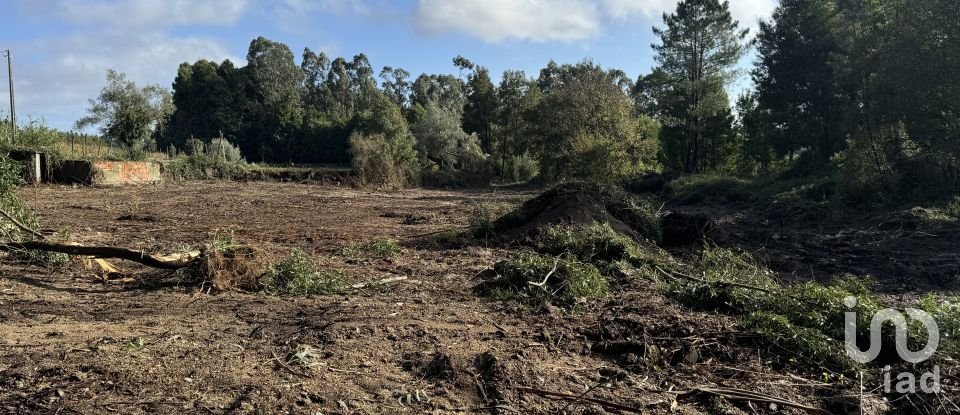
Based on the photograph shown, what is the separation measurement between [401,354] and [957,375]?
13.3ft

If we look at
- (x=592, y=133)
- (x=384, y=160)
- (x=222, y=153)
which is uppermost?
(x=592, y=133)

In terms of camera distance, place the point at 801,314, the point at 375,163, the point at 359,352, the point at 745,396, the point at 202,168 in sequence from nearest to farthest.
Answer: the point at 745,396 < the point at 359,352 < the point at 801,314 < the point at 202,168 < the point at 375,163

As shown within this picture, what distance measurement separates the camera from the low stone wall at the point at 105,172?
23.6 m

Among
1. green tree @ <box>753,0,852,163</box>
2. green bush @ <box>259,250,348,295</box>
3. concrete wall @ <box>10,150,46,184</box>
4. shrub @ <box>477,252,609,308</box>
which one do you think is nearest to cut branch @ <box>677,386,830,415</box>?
shrub @ <box>477,252,609,308</box>

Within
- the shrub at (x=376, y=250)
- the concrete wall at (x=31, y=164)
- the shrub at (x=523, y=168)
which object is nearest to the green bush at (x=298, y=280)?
the shrub at (x=376, y=250)

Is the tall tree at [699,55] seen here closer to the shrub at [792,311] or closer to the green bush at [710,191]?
the green bush at [710,191]

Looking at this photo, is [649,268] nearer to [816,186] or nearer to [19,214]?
[19,214]

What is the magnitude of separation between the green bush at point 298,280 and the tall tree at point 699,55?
3370 centimetres

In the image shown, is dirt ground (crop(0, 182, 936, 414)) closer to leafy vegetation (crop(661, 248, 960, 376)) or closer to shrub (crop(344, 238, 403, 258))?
leafy vegetation (crop(661, 248, 960, 376))

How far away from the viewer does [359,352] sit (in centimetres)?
456

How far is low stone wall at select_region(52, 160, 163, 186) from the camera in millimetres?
23625

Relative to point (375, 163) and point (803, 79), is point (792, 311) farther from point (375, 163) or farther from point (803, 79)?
point (375, 163)

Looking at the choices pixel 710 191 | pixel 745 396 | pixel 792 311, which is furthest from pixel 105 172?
pixel 745 396

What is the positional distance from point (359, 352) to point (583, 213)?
7604 millimetres
